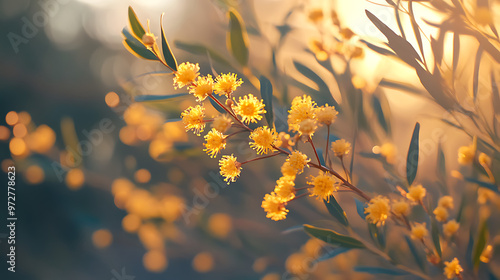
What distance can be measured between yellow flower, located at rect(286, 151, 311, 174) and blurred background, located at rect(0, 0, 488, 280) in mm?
294

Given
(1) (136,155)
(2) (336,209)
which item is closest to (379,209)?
(2) (336,209)

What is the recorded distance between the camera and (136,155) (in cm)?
138

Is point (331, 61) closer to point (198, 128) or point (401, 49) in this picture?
point (401, 49)

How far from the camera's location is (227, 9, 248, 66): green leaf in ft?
1.72

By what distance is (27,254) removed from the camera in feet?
4.68

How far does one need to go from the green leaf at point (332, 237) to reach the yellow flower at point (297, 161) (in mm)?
102

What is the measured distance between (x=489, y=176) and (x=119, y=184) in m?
1.00

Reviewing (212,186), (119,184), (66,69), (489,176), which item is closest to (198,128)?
(489,176)

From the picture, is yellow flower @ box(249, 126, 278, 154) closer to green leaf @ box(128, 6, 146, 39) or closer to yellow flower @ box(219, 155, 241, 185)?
yellow flower @ box(219, 155, 241, 185)

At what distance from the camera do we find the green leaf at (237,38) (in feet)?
1.72

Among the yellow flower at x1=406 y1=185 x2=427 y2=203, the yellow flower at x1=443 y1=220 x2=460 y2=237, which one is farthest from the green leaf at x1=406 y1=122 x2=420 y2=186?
the yellow flower at x1=443 y1=220 x2=460 y2=237

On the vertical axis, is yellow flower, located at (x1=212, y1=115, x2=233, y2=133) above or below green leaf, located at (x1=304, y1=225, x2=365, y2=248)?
above

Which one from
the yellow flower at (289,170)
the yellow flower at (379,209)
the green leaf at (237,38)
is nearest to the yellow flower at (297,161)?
the yellow flower at (289,170)

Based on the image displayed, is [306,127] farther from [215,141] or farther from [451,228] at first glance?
[451,228]
